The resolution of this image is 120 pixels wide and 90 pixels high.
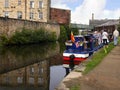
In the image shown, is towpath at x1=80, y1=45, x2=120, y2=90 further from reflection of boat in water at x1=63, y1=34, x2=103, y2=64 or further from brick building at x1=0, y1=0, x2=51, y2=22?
brick building at x1=0, y1=0, x2=51, y2=22

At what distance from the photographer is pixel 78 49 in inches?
1086

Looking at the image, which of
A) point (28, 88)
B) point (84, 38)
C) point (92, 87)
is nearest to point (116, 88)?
point (92, 87)

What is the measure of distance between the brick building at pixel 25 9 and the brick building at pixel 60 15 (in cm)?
694

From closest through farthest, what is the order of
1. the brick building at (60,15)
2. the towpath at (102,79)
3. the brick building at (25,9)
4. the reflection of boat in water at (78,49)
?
the towpath at (102,79), the reflection of boat in water at (78,49), the brick building at (25,9), the brick building at (60,15)

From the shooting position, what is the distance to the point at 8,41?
47.9 meters

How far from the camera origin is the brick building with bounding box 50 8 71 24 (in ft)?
266

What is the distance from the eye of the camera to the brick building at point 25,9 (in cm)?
7275

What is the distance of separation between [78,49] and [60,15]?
57.0 meters

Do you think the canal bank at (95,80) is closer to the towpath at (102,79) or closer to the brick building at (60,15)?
the towpath at (102,79)

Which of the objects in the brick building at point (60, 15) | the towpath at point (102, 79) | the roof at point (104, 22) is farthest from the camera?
the roof at point (104, 22)

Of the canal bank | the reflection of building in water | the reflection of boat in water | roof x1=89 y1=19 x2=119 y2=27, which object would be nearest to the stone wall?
the reflection of boat in water

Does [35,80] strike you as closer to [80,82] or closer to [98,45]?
[80,82]

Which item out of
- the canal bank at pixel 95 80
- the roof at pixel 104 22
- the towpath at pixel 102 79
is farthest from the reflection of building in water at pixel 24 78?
the roof at pixel 104 22

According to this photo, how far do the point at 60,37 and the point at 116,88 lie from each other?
59870 millimetres
